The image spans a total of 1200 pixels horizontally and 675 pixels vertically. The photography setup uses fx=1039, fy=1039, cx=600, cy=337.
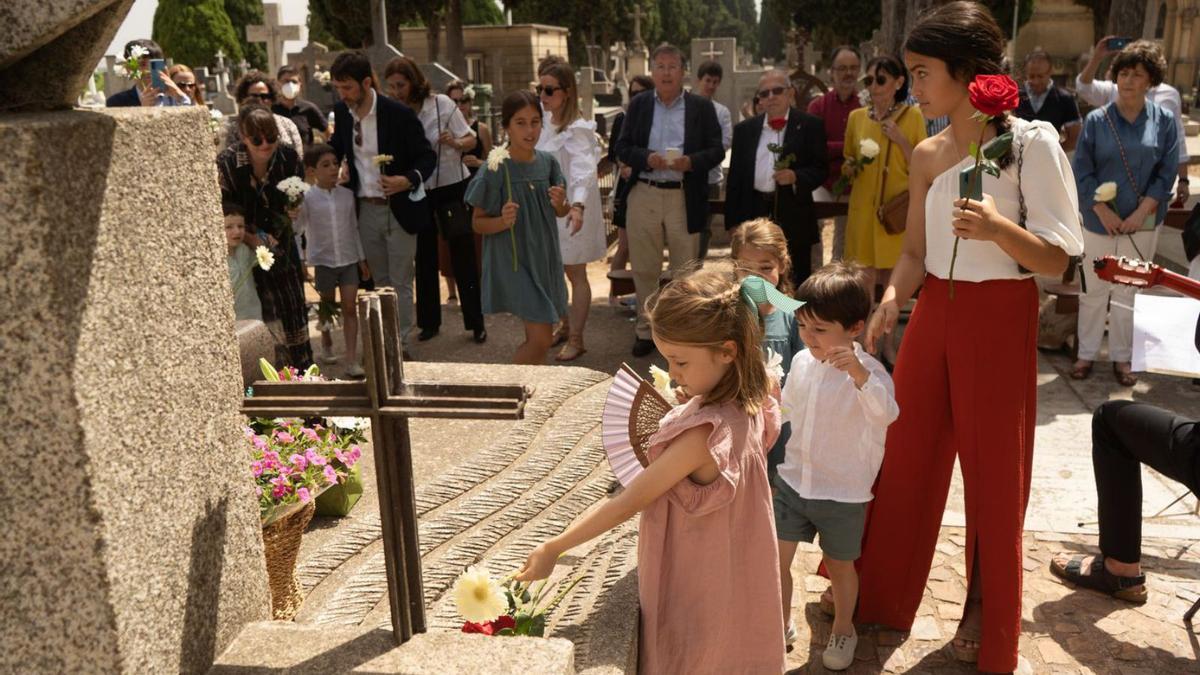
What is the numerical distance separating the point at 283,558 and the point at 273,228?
369cm

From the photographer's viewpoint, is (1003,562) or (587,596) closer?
(587,596)

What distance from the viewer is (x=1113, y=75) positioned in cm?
642

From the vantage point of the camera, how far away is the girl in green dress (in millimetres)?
5938

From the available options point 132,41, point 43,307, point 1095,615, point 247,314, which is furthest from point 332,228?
point 43,307

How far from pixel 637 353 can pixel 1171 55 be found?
35099 mm

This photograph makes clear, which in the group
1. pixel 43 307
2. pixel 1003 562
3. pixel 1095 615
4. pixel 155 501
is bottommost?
pixel 1095 615

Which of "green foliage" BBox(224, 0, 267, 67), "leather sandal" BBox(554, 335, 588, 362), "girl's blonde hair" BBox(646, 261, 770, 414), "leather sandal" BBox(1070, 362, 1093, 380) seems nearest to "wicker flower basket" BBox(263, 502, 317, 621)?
"girl's blonde hair" BBox(646, 261, 770, 414)

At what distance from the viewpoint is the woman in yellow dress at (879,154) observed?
22.0ft

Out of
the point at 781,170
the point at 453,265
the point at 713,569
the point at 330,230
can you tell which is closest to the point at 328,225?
the point at 330,230

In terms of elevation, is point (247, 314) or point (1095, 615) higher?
point (247, 314)

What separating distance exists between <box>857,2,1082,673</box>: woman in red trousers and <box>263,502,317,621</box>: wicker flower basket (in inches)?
74.7

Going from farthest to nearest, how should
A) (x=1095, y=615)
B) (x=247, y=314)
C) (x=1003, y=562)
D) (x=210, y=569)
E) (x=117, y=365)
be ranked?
(x=247, y=314) < (x=1095, y=615) < (x=1003, y=562) < (x=210, y=569) < (x=117, y=365)

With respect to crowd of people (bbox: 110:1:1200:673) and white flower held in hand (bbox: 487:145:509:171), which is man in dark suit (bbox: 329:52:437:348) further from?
white flower held in hand (bbox: 487:145:509:171)

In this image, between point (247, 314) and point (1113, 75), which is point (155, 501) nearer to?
point (247, 314)
